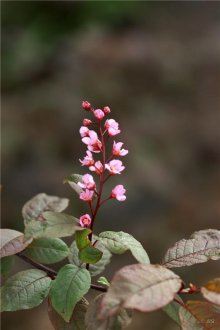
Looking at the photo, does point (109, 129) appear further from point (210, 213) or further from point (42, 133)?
point (42, 133)

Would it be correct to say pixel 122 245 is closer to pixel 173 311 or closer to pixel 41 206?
pixel 173 311

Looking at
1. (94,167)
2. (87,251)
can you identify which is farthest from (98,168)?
(87,251)

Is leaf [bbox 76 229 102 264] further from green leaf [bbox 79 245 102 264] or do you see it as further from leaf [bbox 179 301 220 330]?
leaf [bbox 179 301 220 330]

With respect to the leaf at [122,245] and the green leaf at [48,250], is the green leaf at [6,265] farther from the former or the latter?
the leaf at [122,245]

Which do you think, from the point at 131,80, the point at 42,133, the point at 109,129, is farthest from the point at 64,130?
the point at 109,129

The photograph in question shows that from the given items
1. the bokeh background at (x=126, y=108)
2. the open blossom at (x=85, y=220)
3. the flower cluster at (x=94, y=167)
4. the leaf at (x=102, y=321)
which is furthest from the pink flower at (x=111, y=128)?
the bokeh background at (x=126, y=108)

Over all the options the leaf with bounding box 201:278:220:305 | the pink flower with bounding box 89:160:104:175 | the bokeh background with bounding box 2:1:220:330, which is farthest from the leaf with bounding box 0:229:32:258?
the bokeh background with bounding box 2:1:220:330
